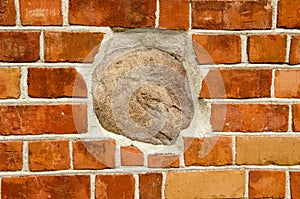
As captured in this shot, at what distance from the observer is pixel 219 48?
121 centimetres

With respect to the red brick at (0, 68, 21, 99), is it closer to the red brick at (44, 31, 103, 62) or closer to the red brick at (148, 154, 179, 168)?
the red brick at (44, 31, 103, 62)

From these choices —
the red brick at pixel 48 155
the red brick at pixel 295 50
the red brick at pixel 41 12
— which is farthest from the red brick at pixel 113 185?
the red brick at pixel 295 50

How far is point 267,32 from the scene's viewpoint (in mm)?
1215

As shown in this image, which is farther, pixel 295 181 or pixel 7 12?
pixel 295 181

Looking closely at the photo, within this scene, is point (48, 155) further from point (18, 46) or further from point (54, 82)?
point (18, 46)

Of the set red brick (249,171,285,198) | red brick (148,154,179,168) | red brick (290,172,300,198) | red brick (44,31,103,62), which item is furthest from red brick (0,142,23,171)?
red brick (290,172,300,198)

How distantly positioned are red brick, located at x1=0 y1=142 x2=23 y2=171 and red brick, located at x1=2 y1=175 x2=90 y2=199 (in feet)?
0.11

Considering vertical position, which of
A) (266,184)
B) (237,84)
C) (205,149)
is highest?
(237,84)

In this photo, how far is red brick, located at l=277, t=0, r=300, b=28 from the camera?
3.97ft

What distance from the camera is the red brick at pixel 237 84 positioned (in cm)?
122

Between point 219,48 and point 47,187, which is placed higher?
point 219,48

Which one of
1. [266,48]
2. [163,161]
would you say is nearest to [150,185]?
[163,161]

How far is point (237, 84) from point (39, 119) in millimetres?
545

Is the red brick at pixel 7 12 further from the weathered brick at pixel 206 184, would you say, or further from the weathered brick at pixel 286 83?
the weathered brick at pixel 286 83
